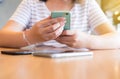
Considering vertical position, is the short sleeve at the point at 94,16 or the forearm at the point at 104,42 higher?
the short sleeve at the point at 94,16

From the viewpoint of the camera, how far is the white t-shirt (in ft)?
4.39

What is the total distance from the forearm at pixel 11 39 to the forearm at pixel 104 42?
0.29 m

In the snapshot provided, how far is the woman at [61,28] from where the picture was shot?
942 millimetres

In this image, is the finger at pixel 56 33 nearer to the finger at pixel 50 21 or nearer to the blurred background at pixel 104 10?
the finger at pixel 50 21

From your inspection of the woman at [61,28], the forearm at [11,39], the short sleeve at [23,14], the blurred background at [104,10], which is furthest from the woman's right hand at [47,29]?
the blurred background at [104,10]

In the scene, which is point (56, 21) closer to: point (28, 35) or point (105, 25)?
point (28, 35)

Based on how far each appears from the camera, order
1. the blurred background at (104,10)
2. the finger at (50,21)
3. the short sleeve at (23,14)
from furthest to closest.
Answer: the blurred background at (104,10) → the short sleeve at (23,14) → the finger at (50,21)

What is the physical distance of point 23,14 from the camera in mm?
1330

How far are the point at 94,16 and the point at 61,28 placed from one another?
0.51 m

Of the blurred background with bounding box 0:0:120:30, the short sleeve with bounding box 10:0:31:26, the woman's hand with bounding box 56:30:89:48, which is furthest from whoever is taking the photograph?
the blurred background with bounding box 0:0:120:30

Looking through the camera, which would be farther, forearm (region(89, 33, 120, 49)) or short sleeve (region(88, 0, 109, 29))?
short sleeve (region(88, 0, 109, 29))

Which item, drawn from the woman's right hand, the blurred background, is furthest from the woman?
the blurred background

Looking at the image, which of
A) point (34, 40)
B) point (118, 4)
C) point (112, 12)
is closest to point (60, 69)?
point (34, 40)

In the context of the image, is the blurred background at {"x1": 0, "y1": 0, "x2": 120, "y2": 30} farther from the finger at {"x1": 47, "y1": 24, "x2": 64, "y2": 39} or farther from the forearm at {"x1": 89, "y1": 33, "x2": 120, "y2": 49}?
the finger at {"x1": 47, "y1": 24, "x2": 64, "y2": 39}
